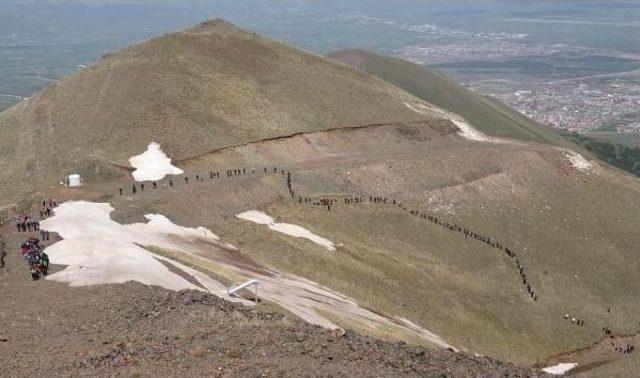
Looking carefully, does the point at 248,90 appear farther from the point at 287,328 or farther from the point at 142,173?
the point at 287,328

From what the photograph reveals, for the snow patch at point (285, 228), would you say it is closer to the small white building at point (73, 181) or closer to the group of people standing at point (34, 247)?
the small white building at point (73, 181)

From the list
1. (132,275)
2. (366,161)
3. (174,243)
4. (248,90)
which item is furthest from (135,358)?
(248,90)

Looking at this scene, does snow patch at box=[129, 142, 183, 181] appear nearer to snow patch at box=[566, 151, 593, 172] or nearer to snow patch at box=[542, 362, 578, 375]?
snow patch at box=[542, 362, 578, 375]

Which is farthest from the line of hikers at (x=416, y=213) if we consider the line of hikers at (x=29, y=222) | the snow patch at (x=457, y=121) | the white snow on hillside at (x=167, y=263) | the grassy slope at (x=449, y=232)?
the snow patch at (x=457, y=121)

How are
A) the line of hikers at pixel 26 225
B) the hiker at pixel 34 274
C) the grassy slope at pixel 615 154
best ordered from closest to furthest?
the hiker at pixel 34 274
the line of hikers at pixel 26 225
the grassy slope at pixel 615 154

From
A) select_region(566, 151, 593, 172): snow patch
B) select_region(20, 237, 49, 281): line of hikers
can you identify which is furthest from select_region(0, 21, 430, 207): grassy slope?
select_region(20, 237, 49, 281): line of hikers

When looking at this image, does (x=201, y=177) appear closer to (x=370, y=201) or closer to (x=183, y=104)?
(x=370, y=201)

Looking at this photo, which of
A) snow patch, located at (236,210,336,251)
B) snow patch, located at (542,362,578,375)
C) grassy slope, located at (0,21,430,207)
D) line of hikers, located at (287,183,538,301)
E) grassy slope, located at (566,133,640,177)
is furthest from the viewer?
grassy slope, located at (566,133,640,177)

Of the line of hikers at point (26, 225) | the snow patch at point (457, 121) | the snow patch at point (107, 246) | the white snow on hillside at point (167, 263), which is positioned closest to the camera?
the snow patch at point (107, 246)

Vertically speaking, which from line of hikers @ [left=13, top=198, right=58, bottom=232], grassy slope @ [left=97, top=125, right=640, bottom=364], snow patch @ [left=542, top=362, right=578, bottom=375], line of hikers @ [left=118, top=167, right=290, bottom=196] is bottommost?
snow patch @ [left=542, top=362, right=578, bottom=375]
